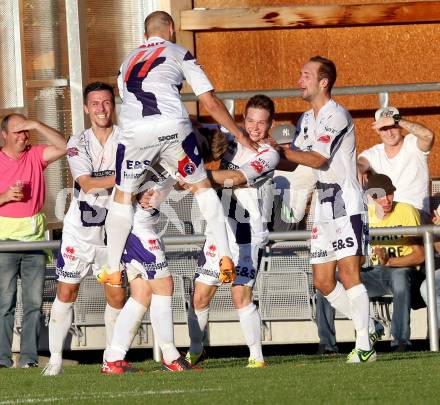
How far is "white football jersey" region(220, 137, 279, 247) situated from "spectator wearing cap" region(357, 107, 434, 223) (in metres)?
2.53

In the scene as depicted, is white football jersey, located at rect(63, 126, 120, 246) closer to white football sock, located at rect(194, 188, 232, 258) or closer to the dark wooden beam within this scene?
white football sock, located at rect(194, 188, 232, 258)

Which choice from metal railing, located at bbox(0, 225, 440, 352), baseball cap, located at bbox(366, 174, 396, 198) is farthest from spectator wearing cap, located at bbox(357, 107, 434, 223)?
metal railing, located at bbox(0, 225, 440, 352)

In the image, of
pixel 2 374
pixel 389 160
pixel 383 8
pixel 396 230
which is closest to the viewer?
pixel 2 374

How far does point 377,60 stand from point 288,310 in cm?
392

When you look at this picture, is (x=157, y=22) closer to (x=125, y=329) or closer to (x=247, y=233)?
(x=247, y=233)

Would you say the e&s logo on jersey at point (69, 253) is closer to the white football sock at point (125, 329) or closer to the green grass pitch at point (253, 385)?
the white football sock at point (125, 329)

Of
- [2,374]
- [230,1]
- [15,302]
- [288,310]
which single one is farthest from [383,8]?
[2,374]

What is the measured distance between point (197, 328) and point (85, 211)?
1251 millimetres

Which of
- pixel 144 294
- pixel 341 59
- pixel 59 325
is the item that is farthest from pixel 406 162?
pixel 59 325

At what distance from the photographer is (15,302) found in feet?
39.3

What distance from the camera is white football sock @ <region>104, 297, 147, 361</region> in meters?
10.0

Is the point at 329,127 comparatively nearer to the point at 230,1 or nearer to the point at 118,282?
the point at 118,282

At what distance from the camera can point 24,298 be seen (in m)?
11.9

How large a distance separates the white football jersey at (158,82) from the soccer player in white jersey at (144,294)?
0.57 m
